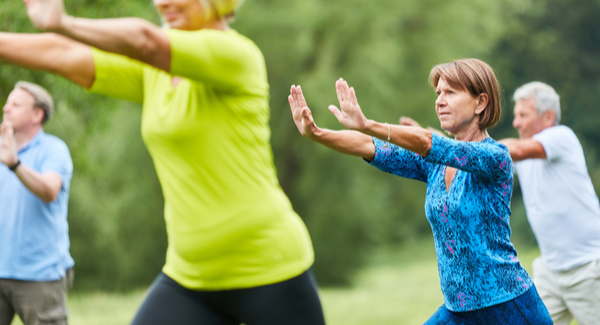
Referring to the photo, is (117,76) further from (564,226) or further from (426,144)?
(564,226)

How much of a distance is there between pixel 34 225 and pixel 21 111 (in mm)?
748

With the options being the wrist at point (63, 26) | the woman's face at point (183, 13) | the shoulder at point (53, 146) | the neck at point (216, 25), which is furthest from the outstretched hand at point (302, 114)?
the shoulder at point (53, 146)

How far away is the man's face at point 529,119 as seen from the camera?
453 cm

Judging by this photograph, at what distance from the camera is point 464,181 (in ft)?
8.20

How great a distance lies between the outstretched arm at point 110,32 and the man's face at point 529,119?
11.3ft

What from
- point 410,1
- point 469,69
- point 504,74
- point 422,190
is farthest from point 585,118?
point 469,69

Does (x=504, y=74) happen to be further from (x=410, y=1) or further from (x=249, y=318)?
(x=249, y=318)

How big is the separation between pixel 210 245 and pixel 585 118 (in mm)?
22885

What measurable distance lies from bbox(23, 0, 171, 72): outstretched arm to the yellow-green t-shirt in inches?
11.8

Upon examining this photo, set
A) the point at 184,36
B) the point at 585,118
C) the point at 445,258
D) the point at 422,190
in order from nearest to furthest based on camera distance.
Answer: the point at 184,36 < the point at 445,258 < the point at 422,190 < the point at 585,118

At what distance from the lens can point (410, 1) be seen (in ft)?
45.8

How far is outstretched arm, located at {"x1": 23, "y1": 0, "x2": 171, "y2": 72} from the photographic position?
1.57 m

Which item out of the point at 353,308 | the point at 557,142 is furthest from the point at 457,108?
the point at 353,308

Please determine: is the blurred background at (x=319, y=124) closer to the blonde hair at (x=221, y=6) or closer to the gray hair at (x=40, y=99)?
the gray hair at (x=40, y=99)
